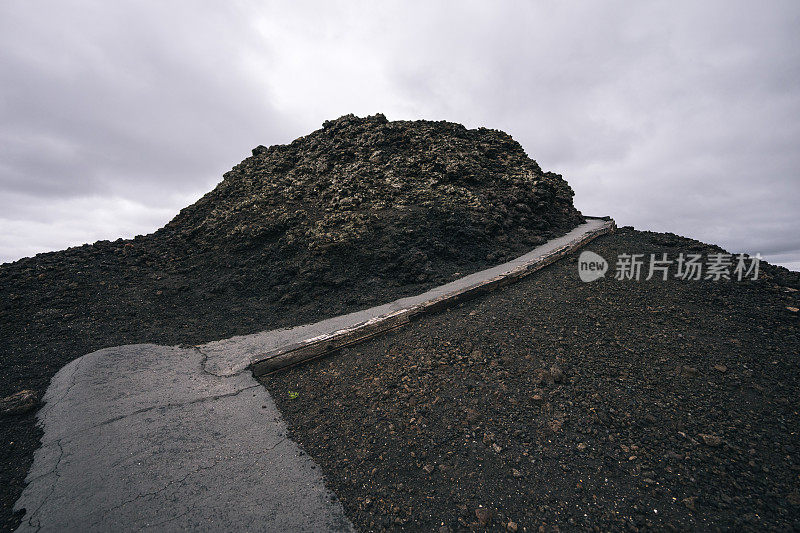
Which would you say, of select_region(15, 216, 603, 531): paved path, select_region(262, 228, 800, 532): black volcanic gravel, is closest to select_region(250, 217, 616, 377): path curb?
select_region(262, 228, 800, 532): black volcanic gravel

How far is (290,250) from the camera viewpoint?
10.9 m

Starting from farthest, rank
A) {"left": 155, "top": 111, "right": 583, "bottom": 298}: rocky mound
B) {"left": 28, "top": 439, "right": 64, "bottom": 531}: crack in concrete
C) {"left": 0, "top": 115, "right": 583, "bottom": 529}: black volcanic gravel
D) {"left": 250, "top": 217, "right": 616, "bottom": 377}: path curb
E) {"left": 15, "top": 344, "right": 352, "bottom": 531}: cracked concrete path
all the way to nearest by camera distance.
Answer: {"left": 155, "top": 111, "right": 583, "bottom": 298}: rocky mound < {"left": 0, "top": 115, "right": 583, "bottom": 529}: black volcanic gravel < {"left": 250, "top": 217, "right": 616, "bottom": 377}: path curb < {"left": 15, "top": 344, "right": 352, "bottom": 531}: cracked concrete path < {"left": 28, "top": 439, "right": 64, "bottom": 531}: crack in concrete

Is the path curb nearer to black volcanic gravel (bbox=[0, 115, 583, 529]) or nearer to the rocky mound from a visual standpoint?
black volcanic gravel (bbox=[0, 115, 583, 529])

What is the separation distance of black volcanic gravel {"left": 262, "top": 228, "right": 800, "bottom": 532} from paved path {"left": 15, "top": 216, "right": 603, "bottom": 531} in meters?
0.33

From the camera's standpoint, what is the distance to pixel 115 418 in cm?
369

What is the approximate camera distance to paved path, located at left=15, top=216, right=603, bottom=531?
2529 mm

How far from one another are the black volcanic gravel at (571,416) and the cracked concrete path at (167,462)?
0.32m

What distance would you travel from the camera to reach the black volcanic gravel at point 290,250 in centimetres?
669

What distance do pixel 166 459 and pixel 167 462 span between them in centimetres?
5

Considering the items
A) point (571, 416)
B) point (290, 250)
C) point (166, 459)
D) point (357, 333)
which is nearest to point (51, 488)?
point (166, 459)

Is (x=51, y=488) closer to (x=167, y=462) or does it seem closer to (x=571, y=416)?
(x=167, y=462)

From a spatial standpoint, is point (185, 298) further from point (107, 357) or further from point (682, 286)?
point (682, 286)

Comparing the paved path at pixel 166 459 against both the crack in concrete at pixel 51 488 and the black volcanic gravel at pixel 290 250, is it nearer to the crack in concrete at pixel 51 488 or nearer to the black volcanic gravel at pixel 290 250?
the crack in concrete at pixel 51 488

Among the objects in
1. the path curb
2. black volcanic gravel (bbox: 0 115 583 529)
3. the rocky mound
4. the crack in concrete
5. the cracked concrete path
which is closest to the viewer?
the crack in concrete
